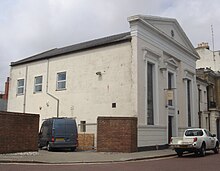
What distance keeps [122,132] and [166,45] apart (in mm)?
9971

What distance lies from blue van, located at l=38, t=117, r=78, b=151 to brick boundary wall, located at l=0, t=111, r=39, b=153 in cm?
161

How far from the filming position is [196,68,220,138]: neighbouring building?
3503cm

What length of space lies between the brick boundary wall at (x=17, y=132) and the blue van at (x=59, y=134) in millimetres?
1613

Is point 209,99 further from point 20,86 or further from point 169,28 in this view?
point 20,86

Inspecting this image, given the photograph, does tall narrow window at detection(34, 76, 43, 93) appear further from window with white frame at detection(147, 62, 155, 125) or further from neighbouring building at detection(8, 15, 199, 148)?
window with white frame at detection(147, 62, 155, 125)

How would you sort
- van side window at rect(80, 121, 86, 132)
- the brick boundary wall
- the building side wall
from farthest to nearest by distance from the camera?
van side window at rect(80, 121, 86, 132) < the building side wall < the brick boundary wall

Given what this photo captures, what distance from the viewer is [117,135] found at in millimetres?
19125

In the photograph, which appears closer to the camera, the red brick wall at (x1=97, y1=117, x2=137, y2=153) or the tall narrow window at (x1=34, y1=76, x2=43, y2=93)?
the red brick wall at (x1=97, y1=117, x2=137, y2=153)

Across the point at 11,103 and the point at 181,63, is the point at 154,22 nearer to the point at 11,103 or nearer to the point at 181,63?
the point at 181,63

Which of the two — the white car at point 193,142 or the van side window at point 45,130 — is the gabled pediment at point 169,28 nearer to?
the white car at point 193,142

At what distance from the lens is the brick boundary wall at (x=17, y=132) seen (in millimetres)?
15891

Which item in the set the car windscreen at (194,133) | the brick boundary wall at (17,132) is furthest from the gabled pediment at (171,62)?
the brick boundary wall at (17,132)

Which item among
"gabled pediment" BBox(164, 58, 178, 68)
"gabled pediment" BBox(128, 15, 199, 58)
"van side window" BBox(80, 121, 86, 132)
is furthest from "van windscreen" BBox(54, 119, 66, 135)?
"gabled pediment" BBox(164, 58, 178, 68)

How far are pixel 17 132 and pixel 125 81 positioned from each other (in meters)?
8.45
